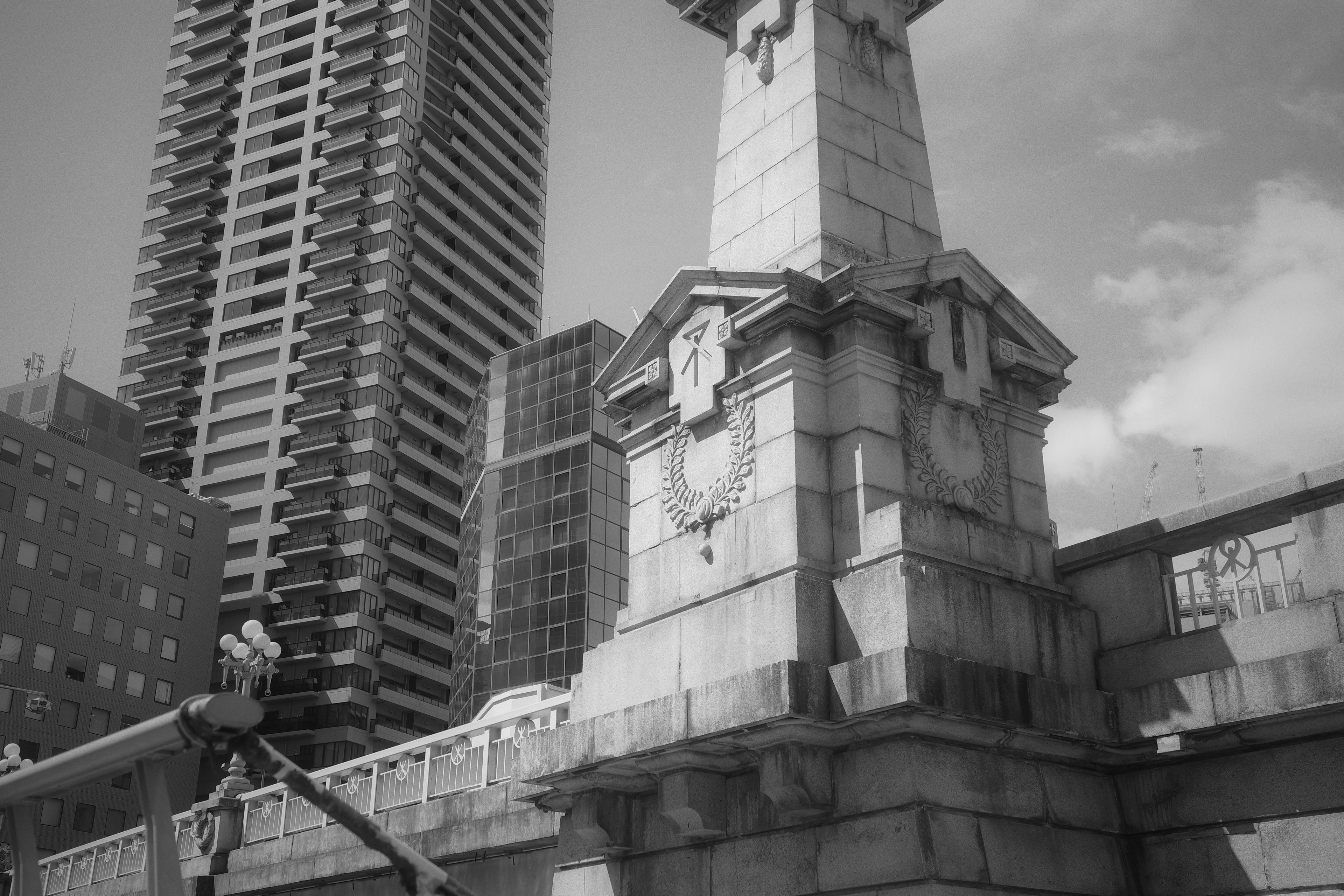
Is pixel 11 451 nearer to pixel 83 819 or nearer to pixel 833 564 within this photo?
pixel 83 819

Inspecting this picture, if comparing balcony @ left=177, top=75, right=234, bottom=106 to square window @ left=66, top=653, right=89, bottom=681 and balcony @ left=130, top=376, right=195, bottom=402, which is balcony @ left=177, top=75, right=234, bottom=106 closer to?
balcony @ left=130, top=376, right=195, bottom=402

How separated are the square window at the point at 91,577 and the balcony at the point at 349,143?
42750 millimetres

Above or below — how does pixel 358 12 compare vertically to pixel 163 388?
above

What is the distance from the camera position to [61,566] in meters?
79.8

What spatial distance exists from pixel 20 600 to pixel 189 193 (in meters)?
48.9

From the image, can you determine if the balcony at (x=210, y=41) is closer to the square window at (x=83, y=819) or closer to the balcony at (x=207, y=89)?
the balcony at (x=207, y=89)

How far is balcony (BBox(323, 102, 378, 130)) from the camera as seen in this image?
360 feet

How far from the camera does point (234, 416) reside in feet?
347

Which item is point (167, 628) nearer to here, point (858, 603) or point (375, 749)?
point (375, 749)

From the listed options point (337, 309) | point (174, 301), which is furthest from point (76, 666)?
point (174, 301)

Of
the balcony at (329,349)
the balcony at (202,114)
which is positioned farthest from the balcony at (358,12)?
the balcony at (329,349)

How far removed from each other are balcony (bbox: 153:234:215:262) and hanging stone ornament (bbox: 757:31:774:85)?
103829 mm

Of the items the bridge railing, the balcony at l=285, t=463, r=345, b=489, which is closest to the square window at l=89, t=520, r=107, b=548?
the balcony at l=285, t=463, r=345, b=489

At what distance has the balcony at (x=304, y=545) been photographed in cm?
9719
